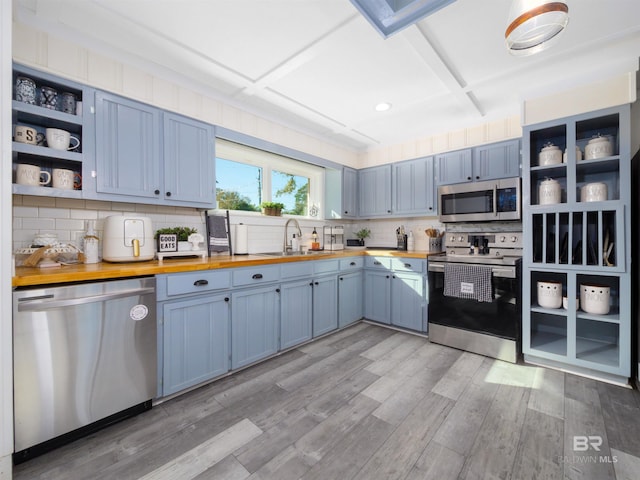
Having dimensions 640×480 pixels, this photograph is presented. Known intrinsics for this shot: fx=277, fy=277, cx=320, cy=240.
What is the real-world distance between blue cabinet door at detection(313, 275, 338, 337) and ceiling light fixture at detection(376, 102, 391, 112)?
1898 mm

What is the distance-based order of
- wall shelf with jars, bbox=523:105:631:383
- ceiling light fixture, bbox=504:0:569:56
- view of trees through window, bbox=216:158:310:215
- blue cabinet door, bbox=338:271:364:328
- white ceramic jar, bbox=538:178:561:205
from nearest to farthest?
1. ceiling light fixture, bbox=504:0:569:56
2. wall shelf with jars, bbox=523:105:631:383
3. white ceramic jar, bbox=538:178:561:205
4. view of trees through window, bbox=216:158:310:215
5. blue cabinet door, bbox=338:271:364:328

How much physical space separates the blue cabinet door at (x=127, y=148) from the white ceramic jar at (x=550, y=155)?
3266 millimetres

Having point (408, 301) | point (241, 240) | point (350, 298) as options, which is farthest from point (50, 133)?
point (408, 301)

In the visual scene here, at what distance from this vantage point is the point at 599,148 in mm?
2211

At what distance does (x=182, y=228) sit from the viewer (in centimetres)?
238

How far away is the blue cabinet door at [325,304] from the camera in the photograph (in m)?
2.90

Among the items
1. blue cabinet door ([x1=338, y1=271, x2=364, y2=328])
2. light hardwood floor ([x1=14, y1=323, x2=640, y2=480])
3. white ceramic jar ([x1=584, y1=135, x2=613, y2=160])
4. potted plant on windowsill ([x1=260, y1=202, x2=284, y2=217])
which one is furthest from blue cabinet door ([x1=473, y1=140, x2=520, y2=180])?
potted plant on windowsill ([x1=260, y1=202, x2=284, y2=217])

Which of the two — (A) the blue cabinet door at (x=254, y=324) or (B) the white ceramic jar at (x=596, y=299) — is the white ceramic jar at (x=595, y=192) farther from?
(A) the blue cabinet door at (x=254, y=324)

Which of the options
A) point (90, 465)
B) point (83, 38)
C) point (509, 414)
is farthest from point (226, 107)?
point (509, 414)

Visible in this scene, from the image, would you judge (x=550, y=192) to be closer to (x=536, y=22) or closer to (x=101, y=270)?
(x=536, y=22)

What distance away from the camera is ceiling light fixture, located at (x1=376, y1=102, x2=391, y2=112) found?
9.53ft

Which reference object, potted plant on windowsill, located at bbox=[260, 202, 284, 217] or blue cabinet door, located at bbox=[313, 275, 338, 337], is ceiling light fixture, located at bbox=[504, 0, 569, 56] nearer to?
blue cabinet door, located at bbox=[313, 275, 338, 337]

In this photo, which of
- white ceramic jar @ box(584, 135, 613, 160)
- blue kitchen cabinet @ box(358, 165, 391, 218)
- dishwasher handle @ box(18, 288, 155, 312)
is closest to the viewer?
dishwasher handle @ box(18, 288, 155, 312)

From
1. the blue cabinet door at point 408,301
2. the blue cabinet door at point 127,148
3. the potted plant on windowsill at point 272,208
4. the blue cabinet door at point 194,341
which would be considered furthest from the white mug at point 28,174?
the blue cabinet door at point 408,301
